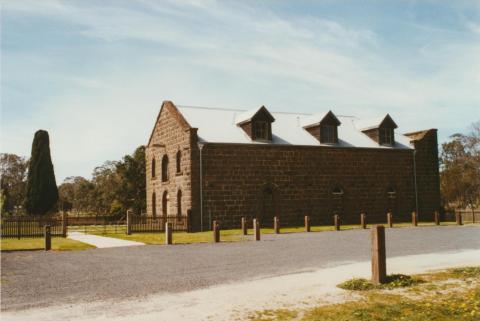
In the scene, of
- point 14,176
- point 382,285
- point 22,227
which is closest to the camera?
point 382,285

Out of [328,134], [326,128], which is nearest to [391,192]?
[328,134]

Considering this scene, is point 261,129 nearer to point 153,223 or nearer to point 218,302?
point 153,223

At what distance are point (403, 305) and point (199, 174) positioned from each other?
71.2ft

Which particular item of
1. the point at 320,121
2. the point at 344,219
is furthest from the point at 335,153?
the point at 344,219

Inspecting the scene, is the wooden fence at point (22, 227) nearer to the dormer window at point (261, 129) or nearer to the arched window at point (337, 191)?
the dormer window at point (261, 129)

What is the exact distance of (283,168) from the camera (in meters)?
30.7

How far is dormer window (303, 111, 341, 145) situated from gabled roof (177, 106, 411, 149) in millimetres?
344

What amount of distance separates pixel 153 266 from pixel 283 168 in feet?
63.3

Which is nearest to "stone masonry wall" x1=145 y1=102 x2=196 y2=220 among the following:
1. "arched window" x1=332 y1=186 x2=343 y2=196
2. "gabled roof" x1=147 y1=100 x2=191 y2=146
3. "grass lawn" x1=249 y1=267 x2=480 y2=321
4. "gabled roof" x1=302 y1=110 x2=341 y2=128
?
"gabled roof" x1=147 y1=100 x2=191 y2=146

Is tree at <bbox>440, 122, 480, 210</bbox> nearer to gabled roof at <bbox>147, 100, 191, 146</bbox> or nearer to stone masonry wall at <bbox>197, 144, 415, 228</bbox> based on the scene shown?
stone masonry wall at <bbox>197, 144, 415, 228</bbox>

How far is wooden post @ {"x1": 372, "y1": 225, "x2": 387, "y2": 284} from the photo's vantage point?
8.91 meters

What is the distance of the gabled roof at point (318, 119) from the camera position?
3284 cm

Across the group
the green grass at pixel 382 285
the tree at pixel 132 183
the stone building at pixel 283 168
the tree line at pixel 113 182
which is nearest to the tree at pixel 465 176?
the tree line at pixel 113 182

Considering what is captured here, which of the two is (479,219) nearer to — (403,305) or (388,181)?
(388,181)
